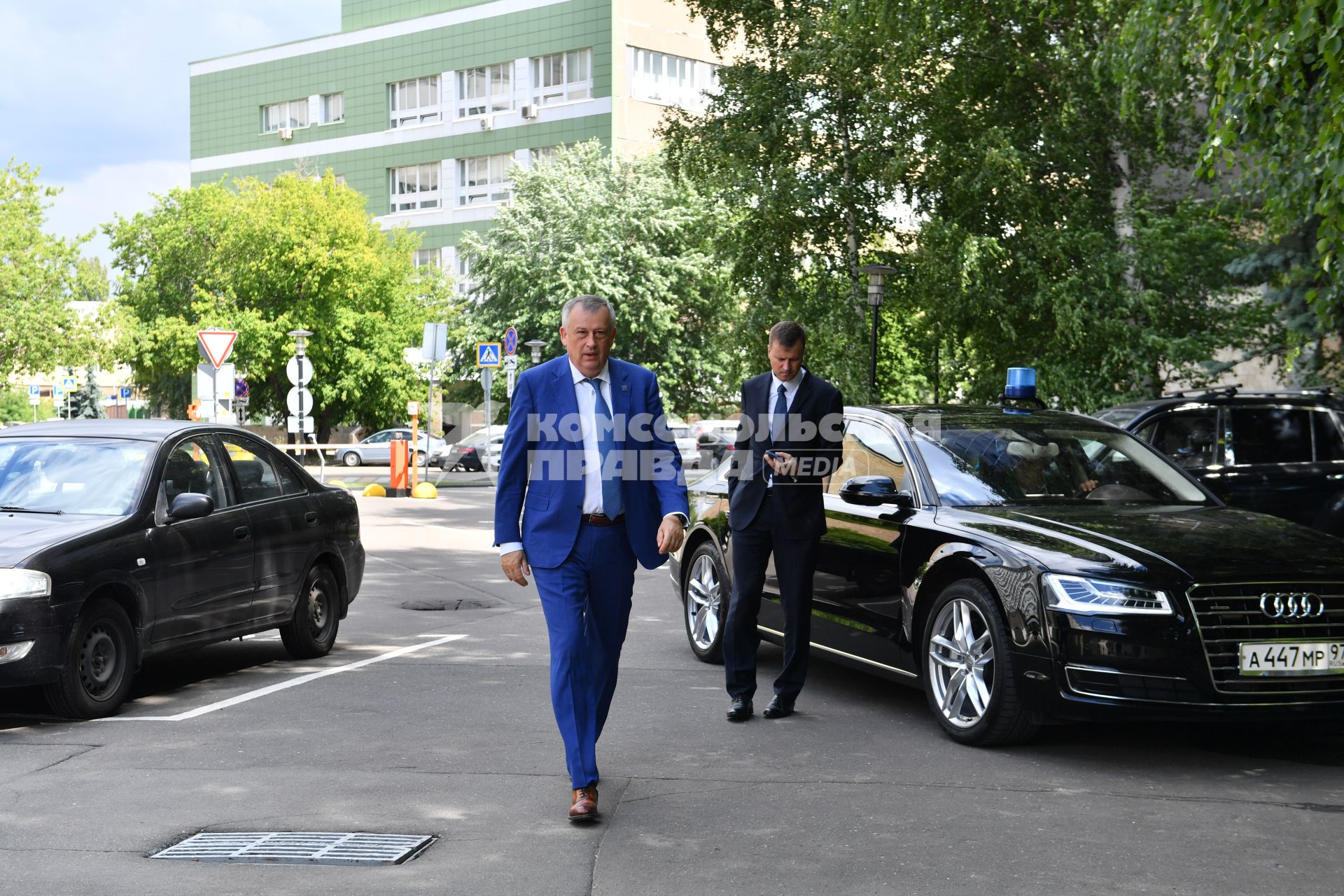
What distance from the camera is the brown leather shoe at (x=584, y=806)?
523 centimetres

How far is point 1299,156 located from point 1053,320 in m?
8.84

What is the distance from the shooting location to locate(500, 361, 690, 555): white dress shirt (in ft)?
18.3

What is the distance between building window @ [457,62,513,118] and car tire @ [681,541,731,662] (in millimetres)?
56249

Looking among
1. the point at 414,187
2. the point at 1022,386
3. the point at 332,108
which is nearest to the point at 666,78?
the point at 414,187

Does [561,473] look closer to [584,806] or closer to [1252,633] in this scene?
[584,806]

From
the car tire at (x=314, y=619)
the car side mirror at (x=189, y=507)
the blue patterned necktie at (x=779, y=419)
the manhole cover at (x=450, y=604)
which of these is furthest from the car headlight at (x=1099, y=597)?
the manhole cover at (x=450, y=604)

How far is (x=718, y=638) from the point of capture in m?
9.05

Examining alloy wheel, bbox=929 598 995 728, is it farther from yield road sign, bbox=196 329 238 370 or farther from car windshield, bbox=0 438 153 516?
yield road sign, bbox=196 329 238 370

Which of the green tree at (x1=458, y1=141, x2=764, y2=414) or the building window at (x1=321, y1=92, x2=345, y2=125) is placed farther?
the building window at (x1=321, y1=92, x2=345, y2=125)

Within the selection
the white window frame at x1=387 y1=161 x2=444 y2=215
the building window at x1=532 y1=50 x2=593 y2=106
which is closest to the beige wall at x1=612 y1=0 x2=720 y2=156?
the building window at x1=532 y1=50 x2=593 y2=106

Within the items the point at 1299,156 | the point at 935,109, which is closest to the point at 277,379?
the point at 935,109

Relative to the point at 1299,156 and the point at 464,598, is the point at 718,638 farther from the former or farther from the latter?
the point at 1299,156

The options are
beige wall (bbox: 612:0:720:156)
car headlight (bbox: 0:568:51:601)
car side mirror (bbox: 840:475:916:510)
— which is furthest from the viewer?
beige wall (bbox: 612:0:720:156)

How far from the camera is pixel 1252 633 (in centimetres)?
602
